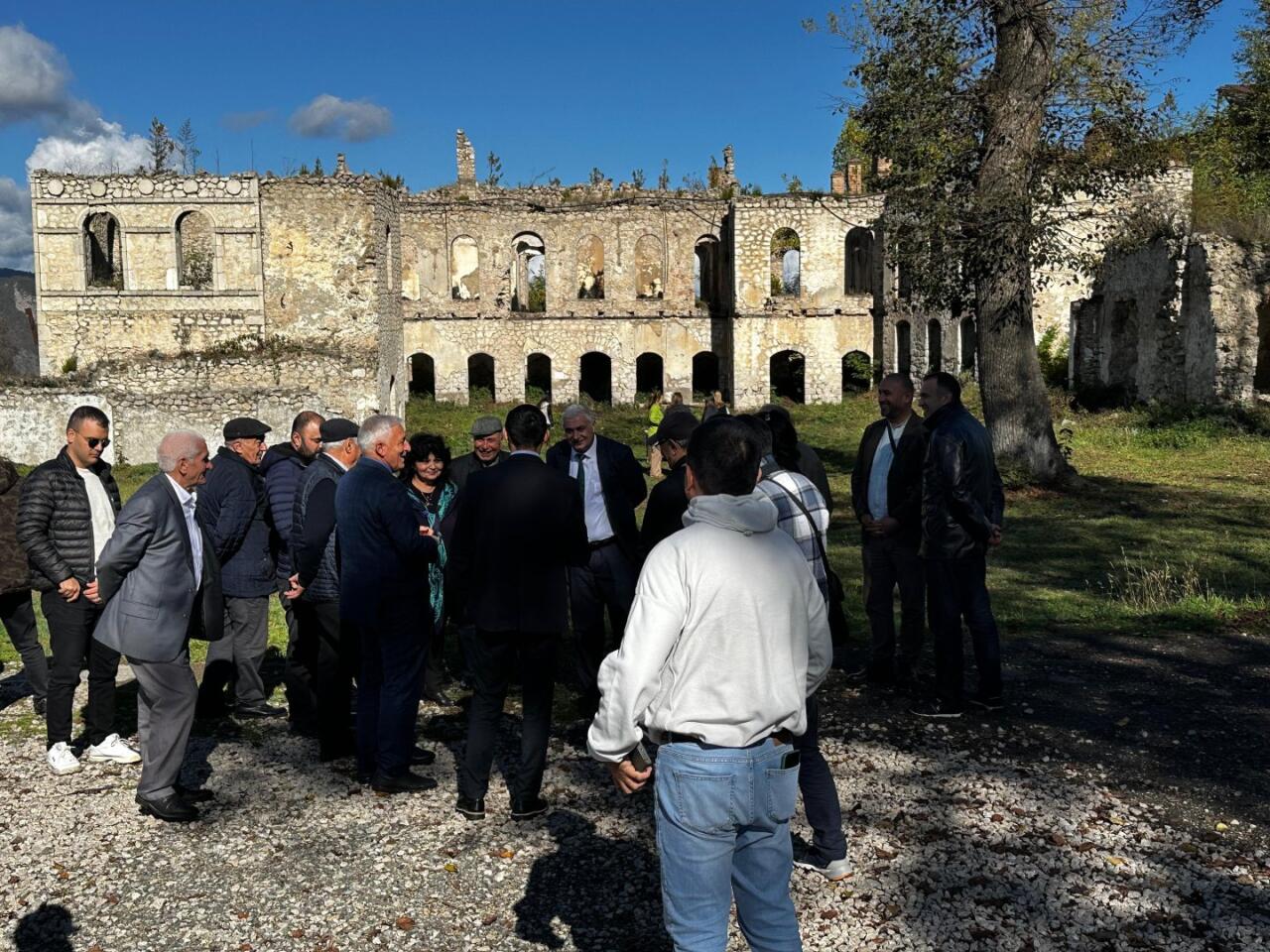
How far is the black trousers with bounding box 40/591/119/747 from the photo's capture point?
6148 millimetres

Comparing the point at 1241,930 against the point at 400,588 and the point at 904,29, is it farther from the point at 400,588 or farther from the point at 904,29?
the point at 904,29

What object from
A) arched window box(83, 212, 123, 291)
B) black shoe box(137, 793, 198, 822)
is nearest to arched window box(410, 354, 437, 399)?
arched window box(83, 212, 123, 291)

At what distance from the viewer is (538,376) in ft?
121

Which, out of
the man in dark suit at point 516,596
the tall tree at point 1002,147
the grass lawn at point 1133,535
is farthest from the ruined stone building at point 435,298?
the man in dark suit at point 516,596

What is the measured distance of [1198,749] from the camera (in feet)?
19.1

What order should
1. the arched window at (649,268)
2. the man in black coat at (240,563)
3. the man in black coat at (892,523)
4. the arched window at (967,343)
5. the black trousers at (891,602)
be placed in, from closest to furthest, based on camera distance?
→ 1. the man in black coat at (892,523)
2. the black trousers at (891,602)
3. the man in black coat at (240,563)
4. the arched window at (967,343)
5. the arched window at (649,268)

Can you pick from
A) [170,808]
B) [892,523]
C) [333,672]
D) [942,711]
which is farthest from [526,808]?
[892,523]

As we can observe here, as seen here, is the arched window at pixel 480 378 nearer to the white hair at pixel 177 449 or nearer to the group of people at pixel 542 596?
the group of people at pixel 542 596

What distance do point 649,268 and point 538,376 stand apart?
529 cm

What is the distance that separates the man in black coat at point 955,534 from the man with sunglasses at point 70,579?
468cm

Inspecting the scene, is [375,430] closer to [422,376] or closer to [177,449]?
[177,449]

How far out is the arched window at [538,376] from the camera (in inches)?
1414

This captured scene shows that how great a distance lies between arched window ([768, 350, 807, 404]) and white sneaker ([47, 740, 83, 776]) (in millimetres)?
29734

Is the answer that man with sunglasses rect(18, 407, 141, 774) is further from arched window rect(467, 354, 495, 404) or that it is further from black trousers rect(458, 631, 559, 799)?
arched window rect(467, 354, 495, 404)
